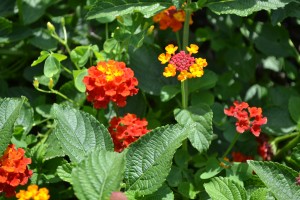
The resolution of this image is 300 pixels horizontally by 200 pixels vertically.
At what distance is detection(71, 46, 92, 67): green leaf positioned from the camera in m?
2.14

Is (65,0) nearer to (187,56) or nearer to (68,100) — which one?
(68,100)

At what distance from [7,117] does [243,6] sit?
0.91 m

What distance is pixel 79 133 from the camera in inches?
70.9

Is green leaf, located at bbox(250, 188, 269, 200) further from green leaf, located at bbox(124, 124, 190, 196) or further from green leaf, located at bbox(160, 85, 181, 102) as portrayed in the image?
green leaf, located at bbox(160, 85, 181, 102)

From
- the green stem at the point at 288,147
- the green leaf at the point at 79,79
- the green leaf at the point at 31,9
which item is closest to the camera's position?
the green leaf at the point at 79,79

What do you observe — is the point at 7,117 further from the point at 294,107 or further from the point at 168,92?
the point at 294,107

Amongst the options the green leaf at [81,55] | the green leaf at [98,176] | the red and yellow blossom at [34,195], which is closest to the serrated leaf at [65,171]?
the red and yellow blossom at [34,195]

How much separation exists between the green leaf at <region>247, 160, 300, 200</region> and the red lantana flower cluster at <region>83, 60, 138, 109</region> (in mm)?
514

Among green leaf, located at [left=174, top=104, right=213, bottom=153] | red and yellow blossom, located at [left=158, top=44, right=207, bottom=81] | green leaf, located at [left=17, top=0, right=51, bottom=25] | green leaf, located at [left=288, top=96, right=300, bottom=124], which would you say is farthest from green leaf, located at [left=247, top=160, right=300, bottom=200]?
green leaf, located at [left=17, top=0, right=51, bottom=25]

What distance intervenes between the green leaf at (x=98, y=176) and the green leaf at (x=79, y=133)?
206mm

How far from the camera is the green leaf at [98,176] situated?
150cm

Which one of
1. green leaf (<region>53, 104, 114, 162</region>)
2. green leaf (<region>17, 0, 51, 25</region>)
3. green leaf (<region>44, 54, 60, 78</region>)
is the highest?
green leaf (<region>17, 0, 51, 25</region>)

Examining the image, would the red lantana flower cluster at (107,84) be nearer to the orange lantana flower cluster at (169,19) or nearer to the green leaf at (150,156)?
the green leaf at (150,156)

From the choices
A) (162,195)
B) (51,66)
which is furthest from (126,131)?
(51,66)
